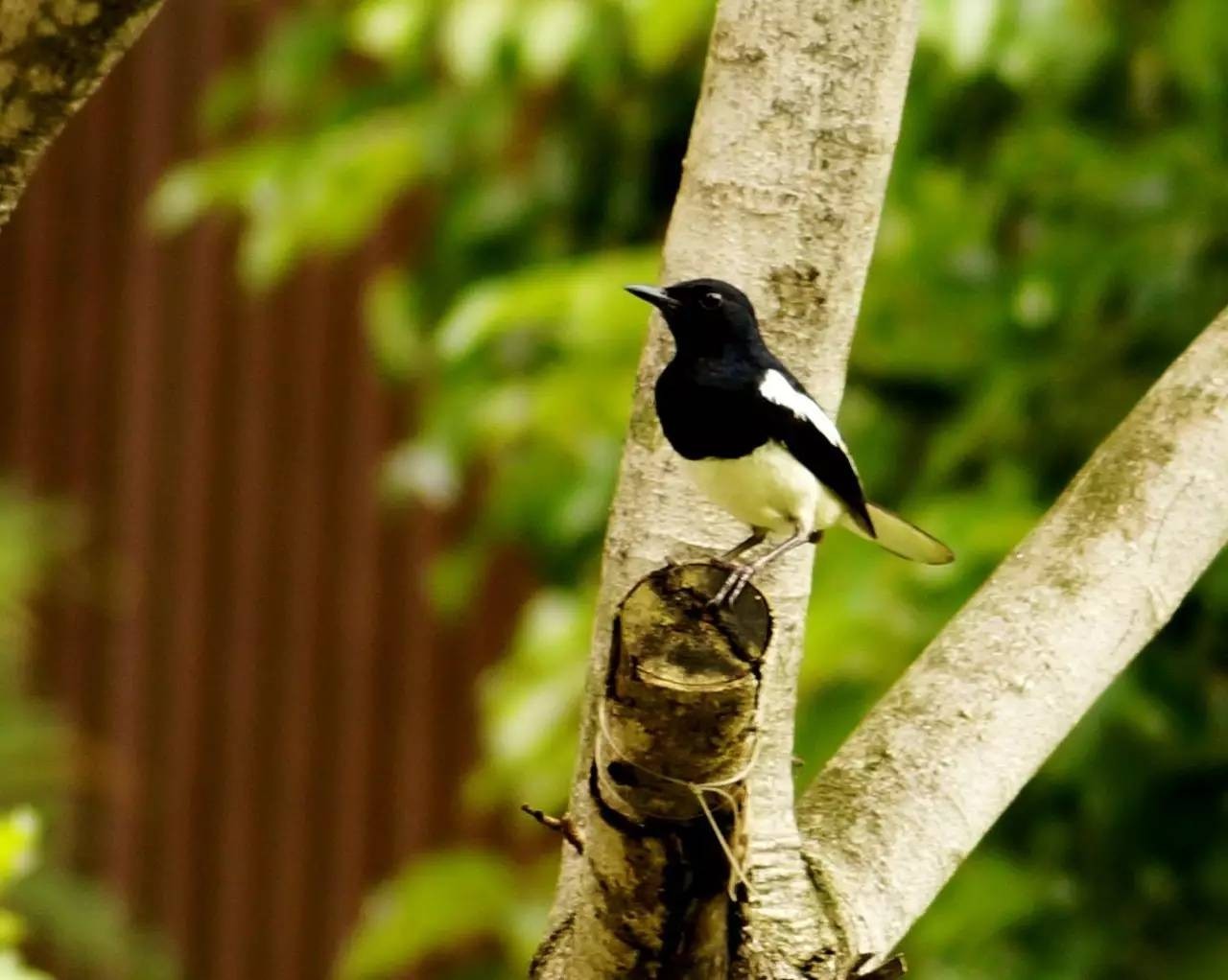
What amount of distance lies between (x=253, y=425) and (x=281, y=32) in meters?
1.06

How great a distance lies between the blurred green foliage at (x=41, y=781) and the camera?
3.47 metres

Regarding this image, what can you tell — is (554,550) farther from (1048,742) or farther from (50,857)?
(50,857)

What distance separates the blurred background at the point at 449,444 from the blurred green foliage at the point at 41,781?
0.04 ft

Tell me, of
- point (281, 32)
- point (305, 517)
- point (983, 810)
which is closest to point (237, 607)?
point (305, 517)

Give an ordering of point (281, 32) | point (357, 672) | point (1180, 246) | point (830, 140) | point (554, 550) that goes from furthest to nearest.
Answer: point (357, 672) → point (281, 32) → point (554, 550) → point (1180, 246) → point (830, 140)

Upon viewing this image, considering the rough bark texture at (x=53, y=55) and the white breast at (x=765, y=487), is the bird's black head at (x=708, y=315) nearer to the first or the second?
the white breast at (x=765, y=487)

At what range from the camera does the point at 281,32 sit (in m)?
3.28

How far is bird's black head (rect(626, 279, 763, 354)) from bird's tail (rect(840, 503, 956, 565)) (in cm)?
32

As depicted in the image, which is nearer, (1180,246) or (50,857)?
(1180,246)

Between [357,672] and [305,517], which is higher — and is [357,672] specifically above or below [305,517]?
below

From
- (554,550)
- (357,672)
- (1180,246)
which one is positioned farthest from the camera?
(357,672)

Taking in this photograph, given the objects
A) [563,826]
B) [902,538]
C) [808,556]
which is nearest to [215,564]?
[902,538]

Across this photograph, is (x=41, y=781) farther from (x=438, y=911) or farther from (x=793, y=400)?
(x=793, y=400)

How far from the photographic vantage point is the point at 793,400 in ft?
4.67
